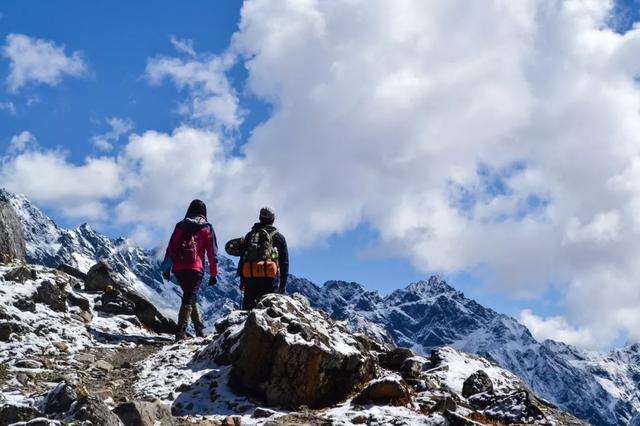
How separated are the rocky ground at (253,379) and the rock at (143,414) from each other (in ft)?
0.06

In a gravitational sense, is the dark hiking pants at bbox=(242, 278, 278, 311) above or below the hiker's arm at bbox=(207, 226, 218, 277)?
below

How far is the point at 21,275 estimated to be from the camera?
18141mm

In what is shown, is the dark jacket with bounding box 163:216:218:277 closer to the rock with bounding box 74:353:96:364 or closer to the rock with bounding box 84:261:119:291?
the rock with bounding box 74:353:96:364

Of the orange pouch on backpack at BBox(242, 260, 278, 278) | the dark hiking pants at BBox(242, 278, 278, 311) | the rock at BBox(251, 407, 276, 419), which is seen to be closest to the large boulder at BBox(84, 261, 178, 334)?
the dark hiking pants at BBox(242, 278, 278, 311)

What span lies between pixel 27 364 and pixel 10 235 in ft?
33.1

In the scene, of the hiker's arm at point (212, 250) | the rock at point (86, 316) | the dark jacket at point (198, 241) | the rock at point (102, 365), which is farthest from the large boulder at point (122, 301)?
the rock at point (102, 365)

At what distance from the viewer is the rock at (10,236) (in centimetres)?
2214

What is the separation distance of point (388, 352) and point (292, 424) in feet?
17.9

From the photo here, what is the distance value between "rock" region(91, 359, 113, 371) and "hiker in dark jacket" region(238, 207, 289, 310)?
3.91m

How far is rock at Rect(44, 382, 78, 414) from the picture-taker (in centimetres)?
996

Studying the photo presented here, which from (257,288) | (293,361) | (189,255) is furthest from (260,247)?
(293,361)

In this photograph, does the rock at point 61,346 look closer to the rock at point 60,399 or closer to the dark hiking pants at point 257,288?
the dark hiking pants at point 257,288

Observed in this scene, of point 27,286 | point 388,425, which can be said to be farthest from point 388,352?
point 27,286

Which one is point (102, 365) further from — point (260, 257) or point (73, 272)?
point (73, 272)
